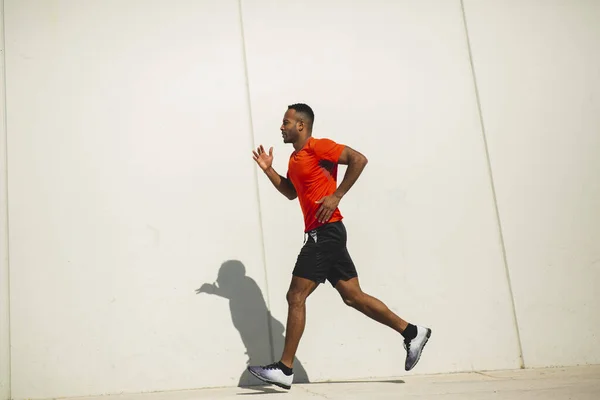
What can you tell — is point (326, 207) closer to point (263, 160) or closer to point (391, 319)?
point (263, 160)

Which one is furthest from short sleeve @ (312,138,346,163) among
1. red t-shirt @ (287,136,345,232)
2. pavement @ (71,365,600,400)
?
pavement @ (71,365,600,400)

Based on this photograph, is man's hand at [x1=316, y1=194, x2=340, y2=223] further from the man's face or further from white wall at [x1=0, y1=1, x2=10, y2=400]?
white wall at [x1=0, y1=1, x2=10, y2=400]

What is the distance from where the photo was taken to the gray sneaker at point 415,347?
397cm

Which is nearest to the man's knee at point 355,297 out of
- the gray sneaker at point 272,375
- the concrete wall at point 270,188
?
the gray sneaker at point 272,375

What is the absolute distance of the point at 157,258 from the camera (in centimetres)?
468

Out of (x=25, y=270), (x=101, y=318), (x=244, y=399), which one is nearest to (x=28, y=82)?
(x=25, y=270)

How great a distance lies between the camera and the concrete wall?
459cm

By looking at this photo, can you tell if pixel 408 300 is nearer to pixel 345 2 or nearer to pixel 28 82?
pixel 345 2

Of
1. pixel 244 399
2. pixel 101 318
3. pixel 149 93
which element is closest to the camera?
pixel 244 399

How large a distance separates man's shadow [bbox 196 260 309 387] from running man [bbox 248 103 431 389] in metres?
0.80

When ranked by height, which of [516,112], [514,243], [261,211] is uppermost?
[516,112]

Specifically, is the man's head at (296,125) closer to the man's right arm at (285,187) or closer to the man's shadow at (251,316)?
the man's right arm at (285,187)

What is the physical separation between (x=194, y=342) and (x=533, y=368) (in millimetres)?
2543

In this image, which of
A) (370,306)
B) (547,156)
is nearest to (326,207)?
(370,306)
